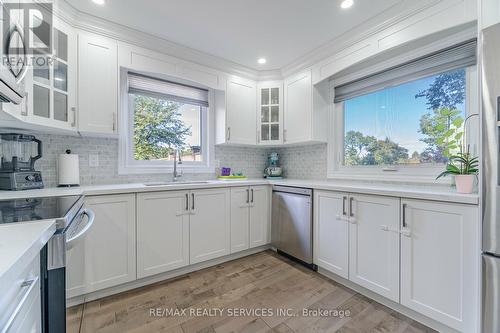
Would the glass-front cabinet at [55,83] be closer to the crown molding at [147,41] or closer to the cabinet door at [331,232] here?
the crown molding at [147,41]

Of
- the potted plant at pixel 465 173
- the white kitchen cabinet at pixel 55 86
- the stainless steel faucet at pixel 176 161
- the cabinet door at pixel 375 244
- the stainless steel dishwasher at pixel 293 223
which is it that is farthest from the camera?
the stainless steel faucet at pixel 176 161

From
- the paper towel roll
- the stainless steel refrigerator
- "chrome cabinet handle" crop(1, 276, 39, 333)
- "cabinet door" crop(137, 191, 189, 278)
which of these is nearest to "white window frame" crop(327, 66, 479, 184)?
the stainless steel refrigerator

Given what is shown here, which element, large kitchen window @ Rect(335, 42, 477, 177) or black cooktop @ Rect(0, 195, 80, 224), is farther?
large kitchen window @ Rect(335, 42, 477, 177)

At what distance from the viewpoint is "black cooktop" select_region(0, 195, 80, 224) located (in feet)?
2.91

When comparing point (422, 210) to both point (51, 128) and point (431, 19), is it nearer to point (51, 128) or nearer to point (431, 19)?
point (431, 19)

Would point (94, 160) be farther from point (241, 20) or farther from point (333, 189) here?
point (333, 189)

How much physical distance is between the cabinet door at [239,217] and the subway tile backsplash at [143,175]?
638 mm

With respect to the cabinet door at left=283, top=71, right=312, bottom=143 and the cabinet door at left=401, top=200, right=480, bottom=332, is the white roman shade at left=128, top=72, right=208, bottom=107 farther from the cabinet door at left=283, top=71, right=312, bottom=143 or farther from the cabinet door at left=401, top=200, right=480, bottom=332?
the cabinet door at left=401, top=200, right=480, bottom=332

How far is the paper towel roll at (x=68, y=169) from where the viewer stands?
197 cm

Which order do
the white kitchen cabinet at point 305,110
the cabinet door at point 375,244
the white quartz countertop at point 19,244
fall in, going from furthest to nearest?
1. the white kitchen cabinet at point 305,110
2. the cabinet door at point 375,244
3. the white quartz countertop at point 19,244

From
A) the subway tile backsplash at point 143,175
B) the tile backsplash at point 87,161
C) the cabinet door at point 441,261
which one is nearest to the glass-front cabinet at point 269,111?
the subway tile backsplash at point 143,175

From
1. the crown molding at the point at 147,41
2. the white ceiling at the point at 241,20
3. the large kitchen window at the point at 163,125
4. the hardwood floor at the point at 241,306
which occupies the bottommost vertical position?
the hardwood floor at the point at 241,306

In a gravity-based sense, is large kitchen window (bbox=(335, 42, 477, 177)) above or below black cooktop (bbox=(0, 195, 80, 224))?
above

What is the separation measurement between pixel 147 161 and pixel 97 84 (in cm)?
92
